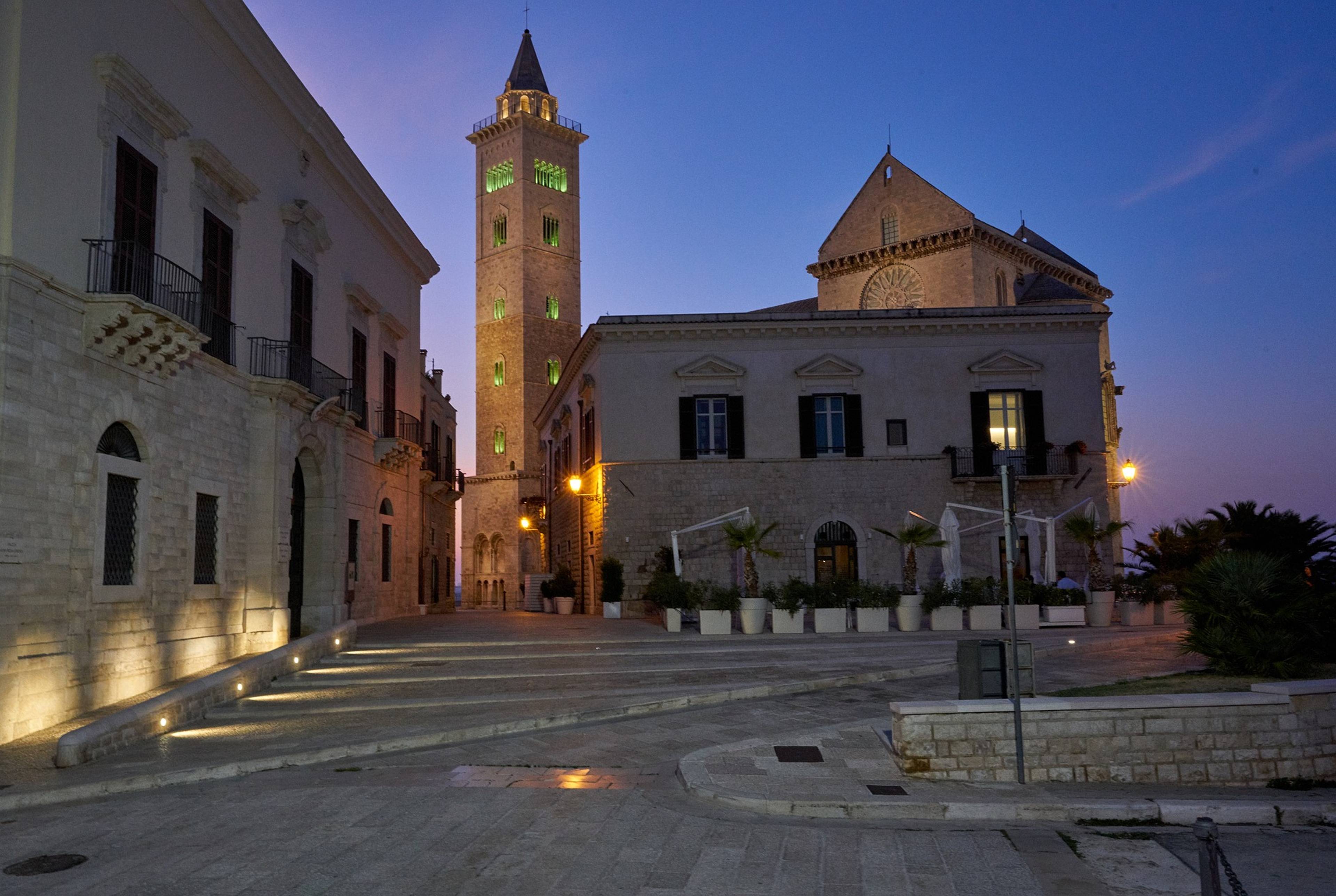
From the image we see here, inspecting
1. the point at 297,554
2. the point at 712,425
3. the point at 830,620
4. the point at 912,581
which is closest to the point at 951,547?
the point at 912,581

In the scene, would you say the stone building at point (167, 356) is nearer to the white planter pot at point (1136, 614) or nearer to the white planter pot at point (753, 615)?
the white planter pot at point (753, 615)

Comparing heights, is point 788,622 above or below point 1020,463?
below

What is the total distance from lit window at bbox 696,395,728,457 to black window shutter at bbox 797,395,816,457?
6.86ft

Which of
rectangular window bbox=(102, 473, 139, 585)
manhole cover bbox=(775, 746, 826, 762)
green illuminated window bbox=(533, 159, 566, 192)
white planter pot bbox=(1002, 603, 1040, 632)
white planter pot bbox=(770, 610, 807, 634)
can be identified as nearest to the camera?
manhole cover bbox=(775, 746, 826, 762)

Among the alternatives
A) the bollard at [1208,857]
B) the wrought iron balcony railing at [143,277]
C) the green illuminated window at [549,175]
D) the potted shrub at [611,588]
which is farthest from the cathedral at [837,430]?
the green illuminated window at [549,175]

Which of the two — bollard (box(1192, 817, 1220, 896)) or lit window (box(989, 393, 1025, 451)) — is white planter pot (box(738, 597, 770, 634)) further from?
bollard (box(1192, 817, 1220, 896))

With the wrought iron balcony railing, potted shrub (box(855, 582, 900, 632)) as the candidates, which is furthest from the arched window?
the wrought iron balcony railing

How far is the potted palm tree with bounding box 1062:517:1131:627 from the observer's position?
21.7 metres

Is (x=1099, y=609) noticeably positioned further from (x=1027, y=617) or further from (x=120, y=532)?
(x=120, y=532)

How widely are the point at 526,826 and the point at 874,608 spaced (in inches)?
586

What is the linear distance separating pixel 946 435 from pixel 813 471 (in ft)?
13.1

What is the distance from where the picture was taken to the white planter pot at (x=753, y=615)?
66.0 feet

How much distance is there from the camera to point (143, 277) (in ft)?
44.1

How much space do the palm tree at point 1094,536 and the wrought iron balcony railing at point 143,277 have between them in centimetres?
1968
